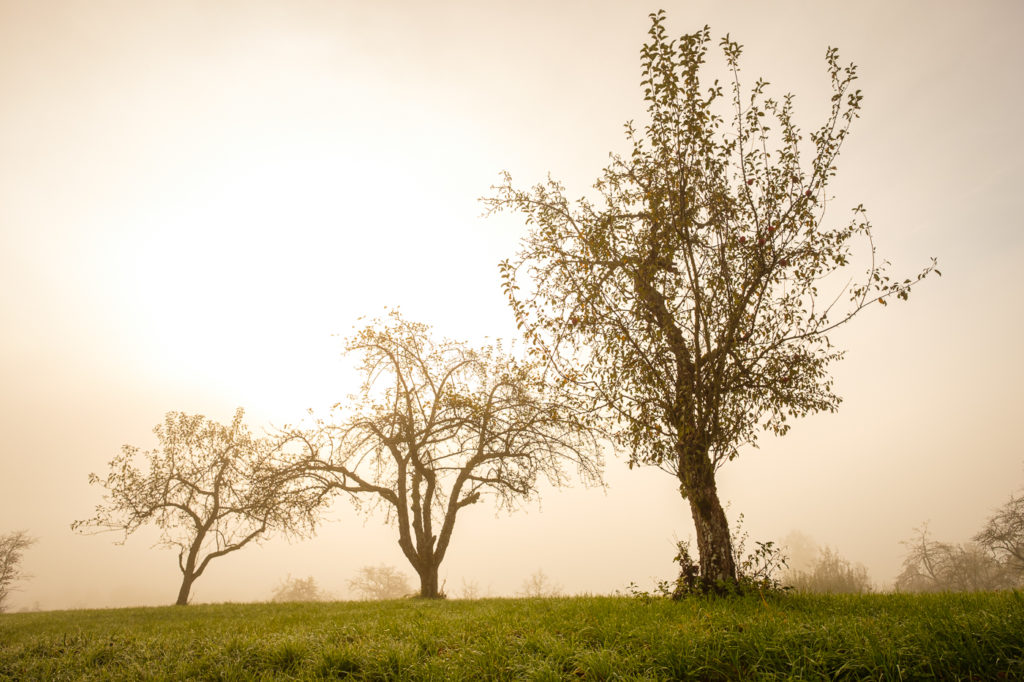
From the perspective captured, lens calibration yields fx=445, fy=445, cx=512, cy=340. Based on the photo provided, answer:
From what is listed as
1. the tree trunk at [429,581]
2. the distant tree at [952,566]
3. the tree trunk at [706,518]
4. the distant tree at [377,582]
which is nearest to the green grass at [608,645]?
the tree trunk at [706,518]

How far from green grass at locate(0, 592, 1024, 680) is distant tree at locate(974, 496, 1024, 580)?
35706mm

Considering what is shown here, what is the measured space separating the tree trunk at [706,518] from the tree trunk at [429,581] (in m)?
11.8

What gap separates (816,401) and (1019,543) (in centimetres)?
3658

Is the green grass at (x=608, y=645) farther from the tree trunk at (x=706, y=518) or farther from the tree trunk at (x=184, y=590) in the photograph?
the tree trunk at (x=184, y=590)

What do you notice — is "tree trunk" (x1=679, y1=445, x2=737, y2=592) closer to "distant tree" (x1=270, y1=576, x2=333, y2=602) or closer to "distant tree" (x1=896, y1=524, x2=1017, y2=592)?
"distant tree" (x1=896, y1=524, x2=1017, y2=592)

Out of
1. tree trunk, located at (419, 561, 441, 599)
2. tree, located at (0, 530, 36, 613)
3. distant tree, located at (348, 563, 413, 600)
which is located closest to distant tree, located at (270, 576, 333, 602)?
distant tree, located at (348, 563, 413, 600)

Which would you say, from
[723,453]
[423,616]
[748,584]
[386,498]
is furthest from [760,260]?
[386,498]

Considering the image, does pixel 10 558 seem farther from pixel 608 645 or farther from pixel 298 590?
pixel 608 645

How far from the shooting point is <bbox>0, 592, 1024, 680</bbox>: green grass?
15.6ft

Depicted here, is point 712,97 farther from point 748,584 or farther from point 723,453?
point 748,584

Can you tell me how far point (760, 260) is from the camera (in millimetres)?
9344

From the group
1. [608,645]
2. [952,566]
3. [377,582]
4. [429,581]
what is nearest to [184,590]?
[429,581]

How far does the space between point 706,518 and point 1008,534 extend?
122 ft

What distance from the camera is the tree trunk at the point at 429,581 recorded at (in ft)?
56.6
